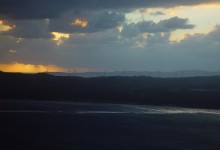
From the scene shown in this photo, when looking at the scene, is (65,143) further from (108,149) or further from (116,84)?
(116,84)

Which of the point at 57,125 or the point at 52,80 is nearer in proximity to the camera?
the point at 57,125

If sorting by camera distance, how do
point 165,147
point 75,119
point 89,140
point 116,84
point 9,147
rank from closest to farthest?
point 9,147
point 165,147
point 89,140
point 75,119
point 116,84

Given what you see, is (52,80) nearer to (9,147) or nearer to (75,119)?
(75,119)

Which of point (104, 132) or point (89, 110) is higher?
point (89, 110)

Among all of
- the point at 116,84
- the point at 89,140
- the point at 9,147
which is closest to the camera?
the point at 9,147

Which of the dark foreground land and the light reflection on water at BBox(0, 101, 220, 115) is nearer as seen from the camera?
the dark foreground land

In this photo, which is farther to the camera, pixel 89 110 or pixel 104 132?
pixel 89 110

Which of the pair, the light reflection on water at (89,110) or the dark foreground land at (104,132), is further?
the light reflection on water at (89,110)

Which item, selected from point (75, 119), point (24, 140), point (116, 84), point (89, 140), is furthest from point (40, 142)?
point (116, 84)
